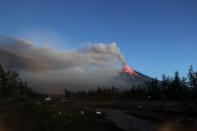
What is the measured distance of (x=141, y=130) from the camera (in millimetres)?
52375

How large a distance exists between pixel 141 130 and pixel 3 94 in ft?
451

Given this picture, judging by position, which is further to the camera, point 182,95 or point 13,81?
point 13,81

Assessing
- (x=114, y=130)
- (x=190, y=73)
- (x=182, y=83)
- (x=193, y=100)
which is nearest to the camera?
(x=114, y=130)

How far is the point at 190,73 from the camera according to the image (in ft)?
510

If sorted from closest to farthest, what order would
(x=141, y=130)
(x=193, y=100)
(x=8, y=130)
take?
(x=8, y=130)
(x=141, y=130)
(x=193, y=100)

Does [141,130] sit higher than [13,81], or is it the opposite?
[13,81]

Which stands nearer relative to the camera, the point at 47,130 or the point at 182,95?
the point at 47,130

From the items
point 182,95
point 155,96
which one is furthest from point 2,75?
point 182,95

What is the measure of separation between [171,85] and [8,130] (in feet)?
452

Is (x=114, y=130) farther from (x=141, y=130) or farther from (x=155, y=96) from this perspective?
(x=155, y=96)

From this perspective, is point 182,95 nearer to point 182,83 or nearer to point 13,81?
point 182,83

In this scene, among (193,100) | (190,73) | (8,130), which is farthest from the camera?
(190,73)

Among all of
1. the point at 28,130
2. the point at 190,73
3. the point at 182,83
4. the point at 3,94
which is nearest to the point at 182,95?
the point at 190,73

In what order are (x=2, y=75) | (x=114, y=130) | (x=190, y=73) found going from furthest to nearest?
1. (x=2, y=75)
2. (x=190, y=73)
3. (x=114, y=130)
